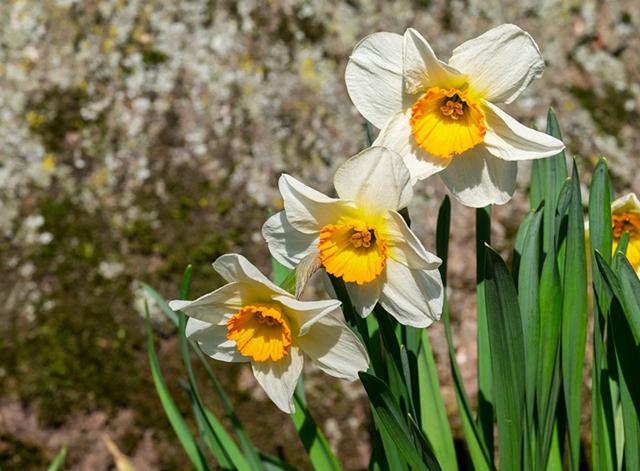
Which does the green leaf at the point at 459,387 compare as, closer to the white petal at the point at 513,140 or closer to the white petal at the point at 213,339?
the white petal at the point at 513,140

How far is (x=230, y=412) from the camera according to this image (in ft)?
4.43

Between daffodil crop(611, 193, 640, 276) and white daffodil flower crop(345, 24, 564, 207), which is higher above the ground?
white daffodil flower crop(345, 24, 564, 207)

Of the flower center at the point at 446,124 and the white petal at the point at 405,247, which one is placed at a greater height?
the flower center at the point at 446,124

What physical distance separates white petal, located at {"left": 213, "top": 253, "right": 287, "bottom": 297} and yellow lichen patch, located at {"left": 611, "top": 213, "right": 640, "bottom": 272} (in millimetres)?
512

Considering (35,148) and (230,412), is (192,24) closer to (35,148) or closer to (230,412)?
(35,148)

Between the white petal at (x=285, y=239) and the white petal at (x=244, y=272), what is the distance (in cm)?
5

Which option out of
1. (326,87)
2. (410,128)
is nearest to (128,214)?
(326,87)

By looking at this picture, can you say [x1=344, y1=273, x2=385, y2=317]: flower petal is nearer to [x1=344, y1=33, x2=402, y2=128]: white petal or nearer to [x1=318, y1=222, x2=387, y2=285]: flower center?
[x1=318, y1=222, x2=387, y2=285]: flower center

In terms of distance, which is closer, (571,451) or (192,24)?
(571,451)

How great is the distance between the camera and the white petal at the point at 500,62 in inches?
34.9

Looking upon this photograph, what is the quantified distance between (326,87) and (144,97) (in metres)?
0.40

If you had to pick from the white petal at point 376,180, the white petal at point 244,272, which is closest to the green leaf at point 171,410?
the white petal at point 244,272

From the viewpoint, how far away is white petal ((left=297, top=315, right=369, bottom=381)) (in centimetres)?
91

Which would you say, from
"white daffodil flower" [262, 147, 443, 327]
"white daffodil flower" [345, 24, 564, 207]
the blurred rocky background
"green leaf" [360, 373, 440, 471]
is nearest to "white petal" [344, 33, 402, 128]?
"white daffodil flower" [345, 24, 564, 207]
